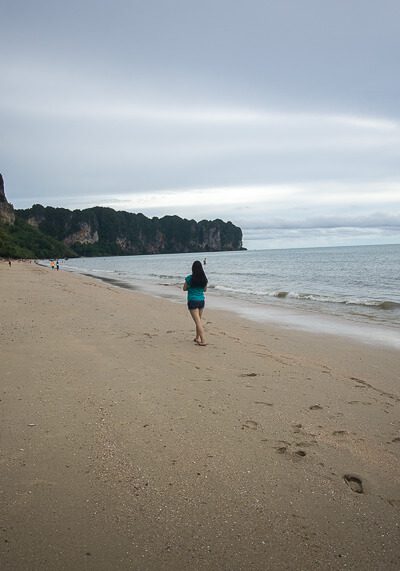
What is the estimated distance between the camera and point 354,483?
3.23 m

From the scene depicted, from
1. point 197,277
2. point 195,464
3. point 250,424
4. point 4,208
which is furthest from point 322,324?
point 4,208

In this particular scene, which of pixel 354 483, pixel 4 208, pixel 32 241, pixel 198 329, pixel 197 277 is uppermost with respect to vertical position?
pixel 4 208

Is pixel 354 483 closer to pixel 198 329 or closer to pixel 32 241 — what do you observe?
pixel 198 329

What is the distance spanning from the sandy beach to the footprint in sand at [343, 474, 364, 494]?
1 centimetres

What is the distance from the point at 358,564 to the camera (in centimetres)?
235

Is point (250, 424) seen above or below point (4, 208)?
below

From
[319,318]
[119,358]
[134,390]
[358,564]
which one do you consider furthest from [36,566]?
[319,318]

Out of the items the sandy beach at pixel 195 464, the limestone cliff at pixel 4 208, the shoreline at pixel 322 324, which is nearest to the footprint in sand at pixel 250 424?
the sandy beach at pixel 195 464

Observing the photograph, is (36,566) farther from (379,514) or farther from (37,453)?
(379,514)

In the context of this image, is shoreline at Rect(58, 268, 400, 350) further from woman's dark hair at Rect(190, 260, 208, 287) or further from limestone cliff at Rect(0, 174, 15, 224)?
limestone cliff at Rect(0, 174, 15, 224)

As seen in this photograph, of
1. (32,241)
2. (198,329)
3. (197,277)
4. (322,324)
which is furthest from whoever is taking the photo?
(32,241)

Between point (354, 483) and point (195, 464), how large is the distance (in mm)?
1333

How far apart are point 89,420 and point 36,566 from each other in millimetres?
1927

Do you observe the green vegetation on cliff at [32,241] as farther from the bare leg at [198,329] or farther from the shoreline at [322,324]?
the bare leg at [198,329]
